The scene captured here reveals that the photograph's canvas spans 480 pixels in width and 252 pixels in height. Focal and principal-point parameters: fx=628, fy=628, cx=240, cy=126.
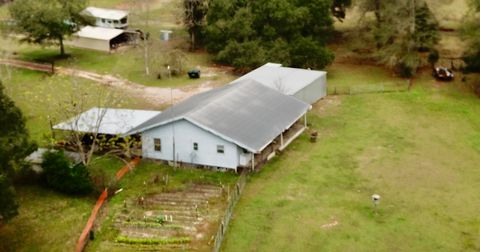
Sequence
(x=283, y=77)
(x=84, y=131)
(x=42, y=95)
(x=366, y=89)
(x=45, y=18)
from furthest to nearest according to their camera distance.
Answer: (x=45, y=18) → (x=366, y=89) → (x=42, y=95) → (x=283, y=77) → (x=84, y=131)

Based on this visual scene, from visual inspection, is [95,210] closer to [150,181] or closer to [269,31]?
[150,181]

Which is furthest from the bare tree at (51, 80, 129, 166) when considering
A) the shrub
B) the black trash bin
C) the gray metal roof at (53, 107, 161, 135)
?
the black trash bin

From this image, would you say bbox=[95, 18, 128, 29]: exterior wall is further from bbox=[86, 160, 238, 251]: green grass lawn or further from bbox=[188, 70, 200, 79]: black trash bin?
bbox=[86, 160, 238, 251]: green grass lawn

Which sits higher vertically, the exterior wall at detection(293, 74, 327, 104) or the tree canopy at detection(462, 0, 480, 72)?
the tree canopy at detection(462, 0, 480, 72)

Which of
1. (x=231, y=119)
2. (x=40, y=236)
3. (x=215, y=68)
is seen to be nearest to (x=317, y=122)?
(x=231, y=119)

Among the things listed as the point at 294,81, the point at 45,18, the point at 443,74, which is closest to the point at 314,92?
the point at 294,81

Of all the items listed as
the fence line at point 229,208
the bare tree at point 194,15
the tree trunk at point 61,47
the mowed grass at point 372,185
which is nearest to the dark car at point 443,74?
the mowed grass at point 372,185

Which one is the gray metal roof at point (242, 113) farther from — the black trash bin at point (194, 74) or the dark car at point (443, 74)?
the dark car at point (443, 74)
